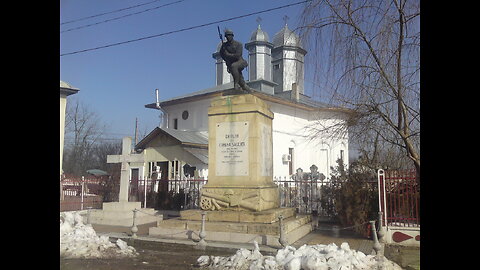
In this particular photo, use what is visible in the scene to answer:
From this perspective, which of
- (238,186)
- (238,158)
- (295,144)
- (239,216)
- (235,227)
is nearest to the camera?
(235,227)

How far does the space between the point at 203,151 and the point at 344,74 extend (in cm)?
1799

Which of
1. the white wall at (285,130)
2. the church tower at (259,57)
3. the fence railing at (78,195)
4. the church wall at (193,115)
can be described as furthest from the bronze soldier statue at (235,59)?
the church tower at (259,57)

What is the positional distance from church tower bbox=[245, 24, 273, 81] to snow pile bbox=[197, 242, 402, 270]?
31965 millimetres

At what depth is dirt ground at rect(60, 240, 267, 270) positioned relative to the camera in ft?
17.9

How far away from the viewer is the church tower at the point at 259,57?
37.2 meters

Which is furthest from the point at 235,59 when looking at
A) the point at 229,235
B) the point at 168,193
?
the point at 168,193

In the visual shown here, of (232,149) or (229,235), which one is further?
(232,149)

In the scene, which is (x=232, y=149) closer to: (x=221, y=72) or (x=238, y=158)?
(x=238, y=158)

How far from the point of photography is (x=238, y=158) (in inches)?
324

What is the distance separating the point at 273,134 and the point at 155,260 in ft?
71.9

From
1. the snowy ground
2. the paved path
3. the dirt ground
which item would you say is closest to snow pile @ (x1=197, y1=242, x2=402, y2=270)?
the snowy ground

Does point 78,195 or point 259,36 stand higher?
point 259,36

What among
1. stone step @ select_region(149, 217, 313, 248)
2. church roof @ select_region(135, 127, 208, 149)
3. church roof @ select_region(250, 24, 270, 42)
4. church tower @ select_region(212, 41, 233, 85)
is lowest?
stone step @ select_region(149, 217, 313, 248)

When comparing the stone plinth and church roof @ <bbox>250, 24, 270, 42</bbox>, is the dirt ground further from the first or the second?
church roof @ <bbox>250, 24, 270, 42</bbox>
